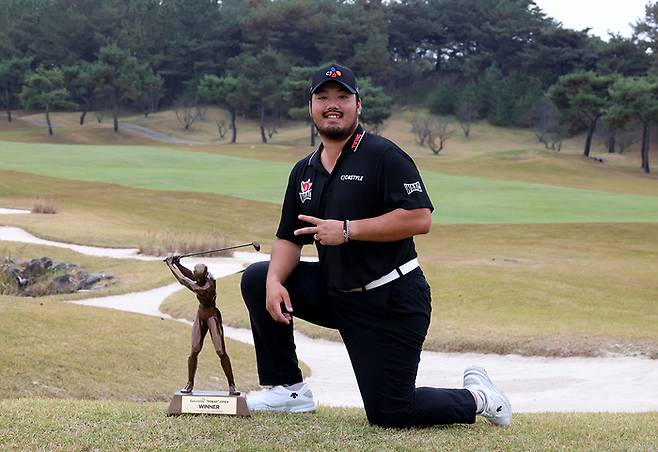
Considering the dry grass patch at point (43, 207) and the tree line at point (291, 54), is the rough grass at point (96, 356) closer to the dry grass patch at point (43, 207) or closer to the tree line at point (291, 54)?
the dry grass patch at point (43, 207)

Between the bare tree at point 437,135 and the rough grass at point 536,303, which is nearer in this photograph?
the rough grass at point 536,303

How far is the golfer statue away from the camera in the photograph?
5.79 m

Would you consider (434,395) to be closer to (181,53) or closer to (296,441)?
(296,441)

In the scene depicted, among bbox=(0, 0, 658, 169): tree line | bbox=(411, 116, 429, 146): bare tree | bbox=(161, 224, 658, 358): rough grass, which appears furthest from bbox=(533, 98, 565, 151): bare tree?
bbox=(161, 224, 658, 358): rough grass

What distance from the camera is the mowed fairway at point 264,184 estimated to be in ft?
120

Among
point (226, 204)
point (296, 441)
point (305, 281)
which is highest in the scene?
point (305, 281)

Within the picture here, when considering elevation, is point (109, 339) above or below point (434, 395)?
below

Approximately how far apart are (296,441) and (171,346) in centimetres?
692

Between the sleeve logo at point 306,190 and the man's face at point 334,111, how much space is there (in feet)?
1.02

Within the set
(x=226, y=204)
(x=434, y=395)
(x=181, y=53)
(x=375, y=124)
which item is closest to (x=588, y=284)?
(x=434, y=395)

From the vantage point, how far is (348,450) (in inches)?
205

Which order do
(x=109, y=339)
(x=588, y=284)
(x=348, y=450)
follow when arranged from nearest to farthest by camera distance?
(x=348, y=450), (x=109, y=339), (x=588, y=284)

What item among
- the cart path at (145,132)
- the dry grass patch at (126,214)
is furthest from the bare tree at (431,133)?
the dry grass patch at (126,214)

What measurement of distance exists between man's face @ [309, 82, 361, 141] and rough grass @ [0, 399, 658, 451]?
1775mm
